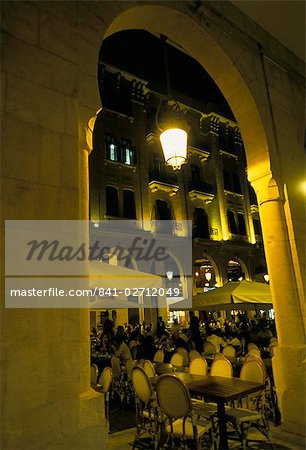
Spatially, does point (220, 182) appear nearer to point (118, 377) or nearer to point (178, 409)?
point (118, 377)

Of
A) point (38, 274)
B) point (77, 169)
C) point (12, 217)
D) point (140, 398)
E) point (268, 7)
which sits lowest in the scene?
point (140, 398)

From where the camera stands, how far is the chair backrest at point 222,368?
5637mm

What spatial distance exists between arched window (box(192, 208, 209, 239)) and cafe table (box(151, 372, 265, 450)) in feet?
60.6

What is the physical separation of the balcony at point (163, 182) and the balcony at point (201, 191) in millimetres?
1456

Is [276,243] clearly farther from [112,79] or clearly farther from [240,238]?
[240,238]

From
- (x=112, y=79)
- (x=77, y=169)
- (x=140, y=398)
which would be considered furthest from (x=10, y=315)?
(x=112, y=79)

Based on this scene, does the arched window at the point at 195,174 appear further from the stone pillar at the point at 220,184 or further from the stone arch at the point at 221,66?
the stone arch at the point at 221,66

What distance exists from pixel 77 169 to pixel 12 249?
0.87m

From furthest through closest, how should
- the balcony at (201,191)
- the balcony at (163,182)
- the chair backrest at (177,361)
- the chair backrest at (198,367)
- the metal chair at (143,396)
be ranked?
the balcony at (201,191), the balcony at (163,182), the chair backrest at (177,361), the chair backrest at (198,367), the metal chair at (143,396)

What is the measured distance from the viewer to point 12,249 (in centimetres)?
237

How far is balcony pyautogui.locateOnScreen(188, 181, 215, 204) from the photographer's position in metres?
24.3

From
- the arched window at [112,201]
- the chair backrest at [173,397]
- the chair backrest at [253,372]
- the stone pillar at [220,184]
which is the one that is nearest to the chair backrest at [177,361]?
the chair backrest at [253,372]

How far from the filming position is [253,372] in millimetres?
5031

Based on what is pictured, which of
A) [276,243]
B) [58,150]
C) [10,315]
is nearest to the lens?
[10,315]
